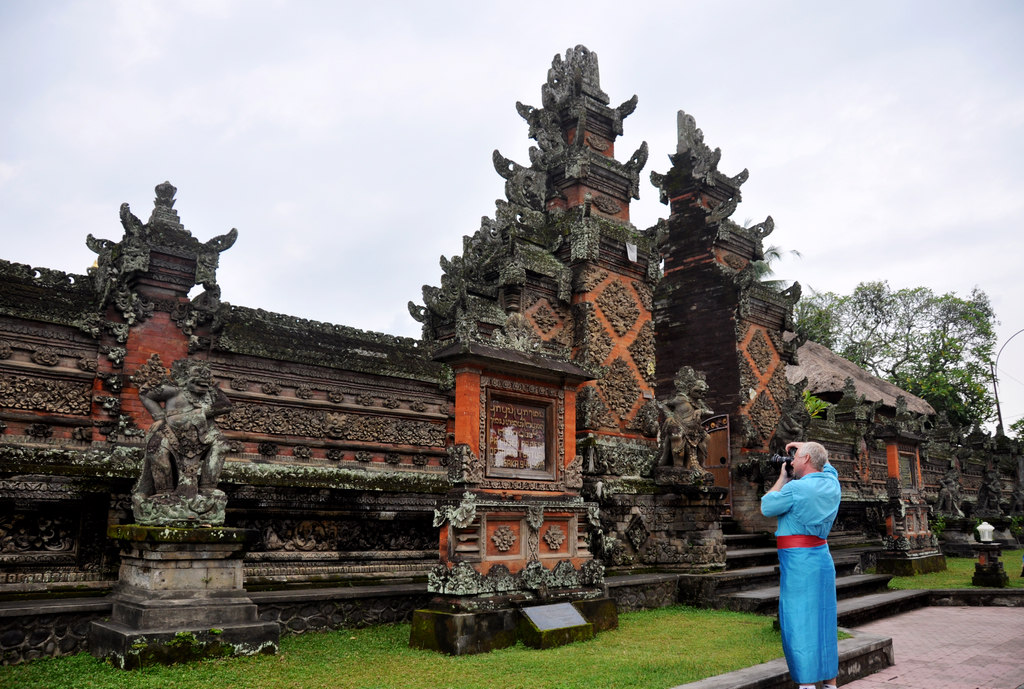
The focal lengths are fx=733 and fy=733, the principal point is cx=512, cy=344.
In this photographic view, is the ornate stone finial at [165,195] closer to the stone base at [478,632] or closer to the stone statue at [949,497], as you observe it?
the stone base at [478,632]

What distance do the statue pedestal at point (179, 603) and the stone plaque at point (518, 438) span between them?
2.83 meters

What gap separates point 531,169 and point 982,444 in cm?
2399

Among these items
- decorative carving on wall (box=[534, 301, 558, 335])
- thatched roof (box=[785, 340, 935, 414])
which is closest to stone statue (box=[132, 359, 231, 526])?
decorative carving on wall (box=[534, 301, 558, 335])

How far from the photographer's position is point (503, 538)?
820 centimetres

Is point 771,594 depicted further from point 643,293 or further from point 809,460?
point 643,293

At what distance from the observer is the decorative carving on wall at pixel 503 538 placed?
813 centimetres

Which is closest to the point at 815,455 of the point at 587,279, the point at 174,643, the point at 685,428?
the point at 174,643

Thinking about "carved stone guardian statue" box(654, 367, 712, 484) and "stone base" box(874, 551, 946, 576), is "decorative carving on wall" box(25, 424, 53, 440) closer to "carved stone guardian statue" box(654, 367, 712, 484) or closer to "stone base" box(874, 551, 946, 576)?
"carved stone guardian statue" box(654, 367, 712, 484)

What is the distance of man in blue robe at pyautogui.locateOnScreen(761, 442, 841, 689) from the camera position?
5637 millimetres

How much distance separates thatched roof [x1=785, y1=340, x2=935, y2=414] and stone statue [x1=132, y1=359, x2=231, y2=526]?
23794 millimetres

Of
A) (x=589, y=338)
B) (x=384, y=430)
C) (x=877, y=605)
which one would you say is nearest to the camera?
(x=384, y=430)

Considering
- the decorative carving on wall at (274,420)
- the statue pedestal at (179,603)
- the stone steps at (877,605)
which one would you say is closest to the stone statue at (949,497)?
the stone steps at (877,605)

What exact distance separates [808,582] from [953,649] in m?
4.48

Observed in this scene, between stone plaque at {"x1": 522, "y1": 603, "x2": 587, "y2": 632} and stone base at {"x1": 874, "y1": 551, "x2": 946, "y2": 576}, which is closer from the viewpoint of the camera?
stone plaque at {"x1": 522, "y1": 603, "x2": 587, "y2": 632}
